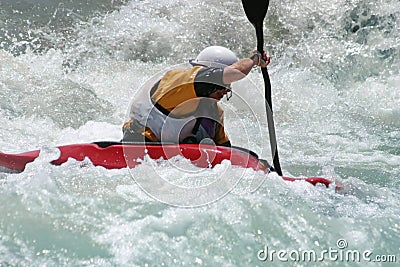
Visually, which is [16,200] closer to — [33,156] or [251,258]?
[33,156]

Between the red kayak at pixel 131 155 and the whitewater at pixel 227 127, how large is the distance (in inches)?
2.0

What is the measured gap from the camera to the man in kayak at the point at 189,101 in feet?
10.6

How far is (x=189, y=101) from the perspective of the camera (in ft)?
10.9

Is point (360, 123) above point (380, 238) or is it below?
below

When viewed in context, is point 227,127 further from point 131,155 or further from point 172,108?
point 131,155

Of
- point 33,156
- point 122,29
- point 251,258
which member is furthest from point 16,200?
point 122,29

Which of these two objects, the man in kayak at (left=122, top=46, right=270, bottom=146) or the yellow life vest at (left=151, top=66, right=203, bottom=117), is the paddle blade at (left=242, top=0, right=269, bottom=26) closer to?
the man in kayak at (left=122, top=46, right=270, bottom=146)

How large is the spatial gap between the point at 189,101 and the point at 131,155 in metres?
0.40

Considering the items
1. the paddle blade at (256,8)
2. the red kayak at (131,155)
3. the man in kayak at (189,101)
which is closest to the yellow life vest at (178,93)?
the man in kayak at (189,101)

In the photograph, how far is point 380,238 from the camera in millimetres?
2838

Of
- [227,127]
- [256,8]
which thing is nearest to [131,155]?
[256,8]

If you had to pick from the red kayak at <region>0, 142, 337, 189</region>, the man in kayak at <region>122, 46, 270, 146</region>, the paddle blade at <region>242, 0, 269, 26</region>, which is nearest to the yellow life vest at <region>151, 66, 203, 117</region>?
the man in kayak at <region>122, 46, 270, 146</region>

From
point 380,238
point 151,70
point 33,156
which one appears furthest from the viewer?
point 151,70

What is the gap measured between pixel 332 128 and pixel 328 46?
1.40 metres
